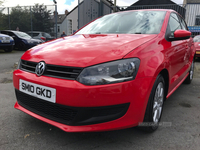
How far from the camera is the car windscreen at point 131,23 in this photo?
236cm

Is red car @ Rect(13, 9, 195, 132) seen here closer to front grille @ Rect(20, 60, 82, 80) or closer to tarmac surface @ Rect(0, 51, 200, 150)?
front grille @ Rect(20, 60, 82, 80)

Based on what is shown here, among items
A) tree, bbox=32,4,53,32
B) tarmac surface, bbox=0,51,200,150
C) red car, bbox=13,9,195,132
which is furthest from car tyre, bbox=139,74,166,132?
tree, bbox=32,4,53,32

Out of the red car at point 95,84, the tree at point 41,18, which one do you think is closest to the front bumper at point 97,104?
the red car at point 95,84

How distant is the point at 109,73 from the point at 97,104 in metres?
0.28

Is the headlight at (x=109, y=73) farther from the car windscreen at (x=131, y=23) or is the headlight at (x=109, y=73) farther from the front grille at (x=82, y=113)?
the car windscreen at (x=131, y=23)

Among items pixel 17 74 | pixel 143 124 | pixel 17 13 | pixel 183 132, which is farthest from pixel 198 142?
pixel 17 13

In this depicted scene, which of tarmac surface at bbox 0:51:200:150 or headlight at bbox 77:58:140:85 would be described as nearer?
headlight at bbox 77:58:140:85

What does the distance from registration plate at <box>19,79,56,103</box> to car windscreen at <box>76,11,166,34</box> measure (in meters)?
1.31

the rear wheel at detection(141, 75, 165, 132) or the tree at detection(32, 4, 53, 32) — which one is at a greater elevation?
the tree at detection(32, 4, 53, 32)

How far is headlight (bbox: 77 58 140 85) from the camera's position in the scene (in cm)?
152

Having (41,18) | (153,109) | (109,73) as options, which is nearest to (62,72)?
(109,73)

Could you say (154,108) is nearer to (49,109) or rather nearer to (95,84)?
(95,84)

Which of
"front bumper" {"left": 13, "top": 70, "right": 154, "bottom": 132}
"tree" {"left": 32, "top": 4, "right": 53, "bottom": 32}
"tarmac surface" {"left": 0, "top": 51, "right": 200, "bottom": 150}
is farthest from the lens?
"tree" {"left": 32, "top": 4, "right": 53, "bottom": 32}

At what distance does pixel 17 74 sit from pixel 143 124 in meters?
1.43
